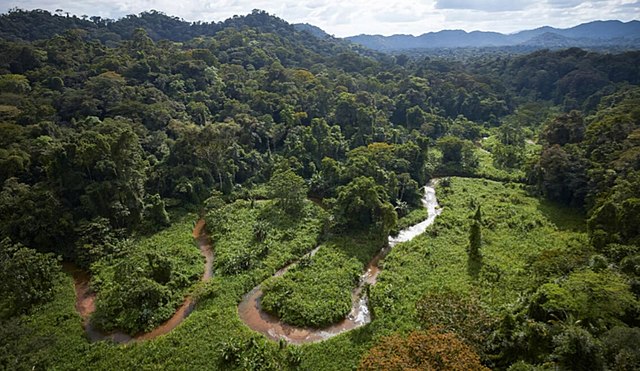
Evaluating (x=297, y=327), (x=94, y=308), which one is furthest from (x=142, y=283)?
(x=297, y=327)

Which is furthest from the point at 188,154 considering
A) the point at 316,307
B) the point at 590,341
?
the point at 590,341

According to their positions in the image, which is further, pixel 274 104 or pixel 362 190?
pixel 274 104

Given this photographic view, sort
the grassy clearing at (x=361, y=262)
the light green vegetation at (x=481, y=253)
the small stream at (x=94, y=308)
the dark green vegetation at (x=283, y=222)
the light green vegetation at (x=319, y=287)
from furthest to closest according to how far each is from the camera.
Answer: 1. the light green vegetation at (x=481, y=253)
2. the light green vegetation at (x=319, y=287)
3. the small stream at (x=94, y=308)
4. the grassy clearing at (x=361, y=262)
5. the dark green vegetation at (x=283, y=222)

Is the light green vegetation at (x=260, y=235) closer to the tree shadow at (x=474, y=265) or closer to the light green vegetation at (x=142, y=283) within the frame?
the light green vegetation at (x=142, y=283)

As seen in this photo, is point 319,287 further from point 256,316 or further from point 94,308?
point 94,308

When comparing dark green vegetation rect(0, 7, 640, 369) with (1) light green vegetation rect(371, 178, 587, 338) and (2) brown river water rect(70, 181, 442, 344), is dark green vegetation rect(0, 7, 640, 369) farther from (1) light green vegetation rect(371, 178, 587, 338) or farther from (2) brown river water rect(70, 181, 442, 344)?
(2) brown river water rect(70, 181, 442, 344)

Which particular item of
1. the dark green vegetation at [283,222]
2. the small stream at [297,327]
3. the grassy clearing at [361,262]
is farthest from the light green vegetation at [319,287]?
the grassy clearing at [361,262]

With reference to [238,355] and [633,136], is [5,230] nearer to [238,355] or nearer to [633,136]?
[238,355]
